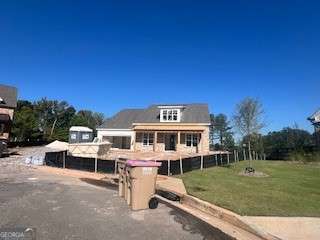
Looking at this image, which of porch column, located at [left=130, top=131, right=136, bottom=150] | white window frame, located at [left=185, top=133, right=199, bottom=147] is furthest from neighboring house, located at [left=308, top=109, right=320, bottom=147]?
porch column, located at [left=130, top=131, right=136, bottom=150]

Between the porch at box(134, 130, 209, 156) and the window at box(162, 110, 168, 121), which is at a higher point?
the window at box(162, 110, 168, 121)

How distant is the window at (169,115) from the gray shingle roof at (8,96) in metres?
20.2

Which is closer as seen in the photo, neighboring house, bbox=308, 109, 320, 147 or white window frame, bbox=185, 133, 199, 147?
neighboring house, bbox=308, 109, 320, 147

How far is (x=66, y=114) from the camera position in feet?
278

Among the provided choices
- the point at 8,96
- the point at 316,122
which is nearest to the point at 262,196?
the point at 316,122

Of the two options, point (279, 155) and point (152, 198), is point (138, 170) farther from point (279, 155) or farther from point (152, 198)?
point (279, 155)

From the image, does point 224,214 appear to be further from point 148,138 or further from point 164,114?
point 148,138

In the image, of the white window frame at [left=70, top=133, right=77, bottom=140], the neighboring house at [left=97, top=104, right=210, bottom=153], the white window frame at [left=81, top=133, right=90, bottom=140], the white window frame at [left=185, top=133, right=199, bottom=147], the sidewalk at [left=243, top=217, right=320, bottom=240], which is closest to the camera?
the sidewalk at [left=243, top=217, right=320, bottom=240]

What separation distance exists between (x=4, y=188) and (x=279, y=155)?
94.6 feet

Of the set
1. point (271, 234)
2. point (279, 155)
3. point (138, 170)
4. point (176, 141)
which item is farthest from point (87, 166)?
point (279, 155)

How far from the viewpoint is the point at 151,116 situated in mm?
41500

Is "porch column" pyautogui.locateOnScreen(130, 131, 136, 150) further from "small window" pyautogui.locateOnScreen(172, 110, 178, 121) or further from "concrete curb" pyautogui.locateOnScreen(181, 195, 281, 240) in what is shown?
"concrete curb" pyautogui.locateOnScreen(181, 195, 281, 240)

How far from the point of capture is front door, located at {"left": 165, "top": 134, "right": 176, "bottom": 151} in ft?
130

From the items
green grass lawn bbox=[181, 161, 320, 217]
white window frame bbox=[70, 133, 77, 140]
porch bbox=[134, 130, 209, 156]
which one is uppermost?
white window frame bbox=[70, 133, 77, 140]
